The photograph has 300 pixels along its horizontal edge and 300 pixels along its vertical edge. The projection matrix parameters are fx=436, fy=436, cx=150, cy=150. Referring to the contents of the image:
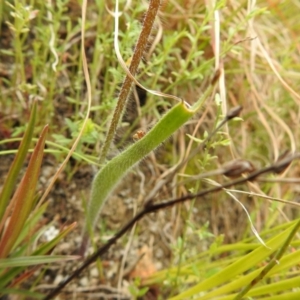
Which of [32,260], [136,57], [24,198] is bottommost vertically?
[32,260]

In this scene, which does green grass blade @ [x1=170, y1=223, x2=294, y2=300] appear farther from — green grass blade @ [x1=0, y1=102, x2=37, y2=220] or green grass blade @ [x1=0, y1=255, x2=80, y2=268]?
green grass blade @ [x1=0, y1=102, x2=37, y2=220]

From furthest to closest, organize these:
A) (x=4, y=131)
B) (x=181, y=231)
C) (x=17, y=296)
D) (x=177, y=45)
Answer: (x=177, y=45) < (x=181, y=231) < (x=4, y=131) < (x=17, y=296)

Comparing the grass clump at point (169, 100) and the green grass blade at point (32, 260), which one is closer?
the green grass blade at point (32, 260)

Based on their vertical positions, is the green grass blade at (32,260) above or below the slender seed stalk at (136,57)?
below

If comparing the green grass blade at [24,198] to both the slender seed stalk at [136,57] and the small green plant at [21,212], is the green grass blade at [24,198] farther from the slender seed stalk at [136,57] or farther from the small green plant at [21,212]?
the slender seed stalk at [136,57]

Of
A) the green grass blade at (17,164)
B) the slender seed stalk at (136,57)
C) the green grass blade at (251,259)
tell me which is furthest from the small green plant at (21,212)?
the green grass blade at (251,259)

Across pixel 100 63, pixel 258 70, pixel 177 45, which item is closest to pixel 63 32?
pixel 100 63

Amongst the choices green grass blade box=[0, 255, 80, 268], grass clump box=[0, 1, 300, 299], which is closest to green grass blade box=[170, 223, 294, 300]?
grass clump box=[0, 1, 300, 299]

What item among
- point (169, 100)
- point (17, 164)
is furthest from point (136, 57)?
point (169, 100)

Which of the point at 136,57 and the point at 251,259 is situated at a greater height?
the point at 136,57

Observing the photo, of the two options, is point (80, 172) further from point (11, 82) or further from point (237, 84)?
point (237, 84)

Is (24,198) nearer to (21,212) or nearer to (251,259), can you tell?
(21,212)
